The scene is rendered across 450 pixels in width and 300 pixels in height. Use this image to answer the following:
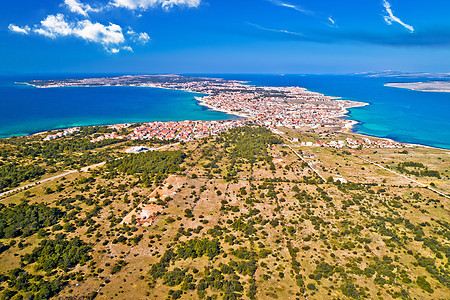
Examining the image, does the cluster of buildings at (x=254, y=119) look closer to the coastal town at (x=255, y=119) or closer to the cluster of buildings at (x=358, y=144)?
the coastal town at (x=255, y=119)

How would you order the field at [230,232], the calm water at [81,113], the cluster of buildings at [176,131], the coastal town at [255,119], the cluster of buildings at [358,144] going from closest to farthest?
1. the field at [230,232]
2. the cluster of buildings at [358,144]
3. the cluster of buildings at [176,131]
4. the coastal town at [255,119]
5. the calm water at [81,113]

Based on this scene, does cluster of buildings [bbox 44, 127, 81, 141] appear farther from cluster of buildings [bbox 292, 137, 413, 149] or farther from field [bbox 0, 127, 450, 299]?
cluster of buildings [bbox 292, 137, 413, 149]

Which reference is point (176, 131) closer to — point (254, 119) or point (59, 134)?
point (59, 134)

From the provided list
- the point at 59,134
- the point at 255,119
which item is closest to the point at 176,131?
the point at 59,134

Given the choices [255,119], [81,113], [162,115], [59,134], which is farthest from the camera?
[81,113]

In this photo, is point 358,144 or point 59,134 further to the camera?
point 59,134

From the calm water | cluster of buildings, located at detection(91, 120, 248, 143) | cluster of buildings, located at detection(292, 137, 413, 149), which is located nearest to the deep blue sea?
the calm water

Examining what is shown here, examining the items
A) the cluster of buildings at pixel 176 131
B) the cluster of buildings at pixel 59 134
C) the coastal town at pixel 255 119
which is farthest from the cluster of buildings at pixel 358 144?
the cluster of buildings at pixel 59 134

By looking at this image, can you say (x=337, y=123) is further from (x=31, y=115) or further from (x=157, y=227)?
(x=31, y=115)
